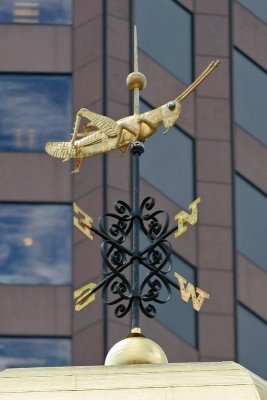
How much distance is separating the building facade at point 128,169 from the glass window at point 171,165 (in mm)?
41

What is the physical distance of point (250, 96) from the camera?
5562cm

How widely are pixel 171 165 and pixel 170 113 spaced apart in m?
32.8

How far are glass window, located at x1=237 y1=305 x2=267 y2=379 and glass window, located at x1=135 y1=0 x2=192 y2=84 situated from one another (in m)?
6.78

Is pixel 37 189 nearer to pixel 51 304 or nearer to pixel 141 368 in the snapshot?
pixel 51 304

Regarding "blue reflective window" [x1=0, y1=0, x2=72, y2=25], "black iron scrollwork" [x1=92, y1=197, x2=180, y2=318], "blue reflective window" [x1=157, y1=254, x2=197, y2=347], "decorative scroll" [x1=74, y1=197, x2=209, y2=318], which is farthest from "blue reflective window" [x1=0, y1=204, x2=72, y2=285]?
"black iron scrollwork" [x1=92, y1=197, x2=180, y2=318]

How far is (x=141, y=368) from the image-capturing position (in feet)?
57.6

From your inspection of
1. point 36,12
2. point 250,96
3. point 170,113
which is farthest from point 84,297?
point 250,96

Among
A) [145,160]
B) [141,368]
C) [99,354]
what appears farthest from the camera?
[145,160]

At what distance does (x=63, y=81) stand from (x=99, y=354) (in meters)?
8.95

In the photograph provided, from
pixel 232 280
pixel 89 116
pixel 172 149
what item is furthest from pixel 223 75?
pixel 89 116

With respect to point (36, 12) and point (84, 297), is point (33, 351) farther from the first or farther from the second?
point (84, 297)

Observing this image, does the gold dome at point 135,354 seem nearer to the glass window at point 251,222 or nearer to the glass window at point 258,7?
the glass window at point 251,222

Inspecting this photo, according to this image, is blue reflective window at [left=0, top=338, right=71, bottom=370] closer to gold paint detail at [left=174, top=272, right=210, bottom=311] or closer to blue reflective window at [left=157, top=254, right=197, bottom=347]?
blue reflective window at [left=157, top=254, right=197, bottom=347]

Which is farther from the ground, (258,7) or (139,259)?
(258,7)
